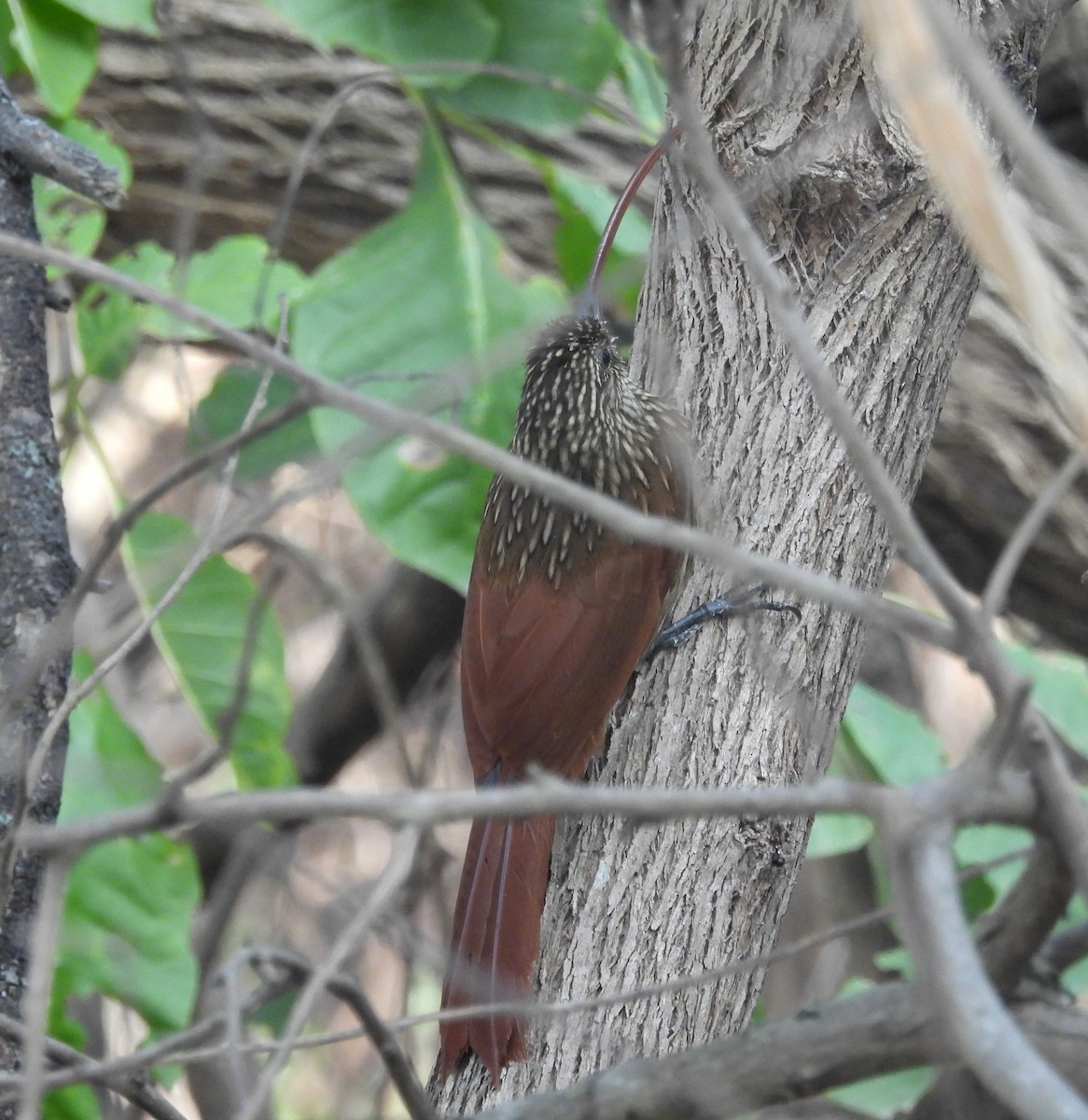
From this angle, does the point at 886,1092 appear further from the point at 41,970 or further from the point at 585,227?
the point at 585,227

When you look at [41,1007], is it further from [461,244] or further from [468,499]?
[461,244]

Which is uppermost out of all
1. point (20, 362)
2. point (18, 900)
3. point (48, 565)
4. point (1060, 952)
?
point (20, 362)

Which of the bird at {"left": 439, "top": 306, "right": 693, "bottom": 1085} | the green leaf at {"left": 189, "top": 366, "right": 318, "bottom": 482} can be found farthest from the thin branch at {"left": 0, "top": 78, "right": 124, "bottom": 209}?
the green leaf at {"left": 189, "top": 366, "right": 318, "bottom": 482}

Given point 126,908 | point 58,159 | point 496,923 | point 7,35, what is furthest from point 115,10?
point 496,923

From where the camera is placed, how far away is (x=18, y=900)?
1486 mm

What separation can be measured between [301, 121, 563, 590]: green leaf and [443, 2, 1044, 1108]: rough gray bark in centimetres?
82

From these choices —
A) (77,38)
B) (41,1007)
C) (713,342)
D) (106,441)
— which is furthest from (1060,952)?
(106,441)

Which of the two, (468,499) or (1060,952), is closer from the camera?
(1060,952)

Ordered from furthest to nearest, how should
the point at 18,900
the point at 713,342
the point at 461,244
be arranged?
the point at 461,244, the point at 713,342, the point at 18,900

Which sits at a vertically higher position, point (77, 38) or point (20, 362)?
point (77, 38)

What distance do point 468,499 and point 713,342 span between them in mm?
896

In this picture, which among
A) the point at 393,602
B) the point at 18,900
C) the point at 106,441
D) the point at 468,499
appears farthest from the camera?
the point at 106,441

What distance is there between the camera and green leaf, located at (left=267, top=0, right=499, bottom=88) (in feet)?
8.53

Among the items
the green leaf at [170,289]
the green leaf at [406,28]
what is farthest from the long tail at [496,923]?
the green leaf at [406,28]
